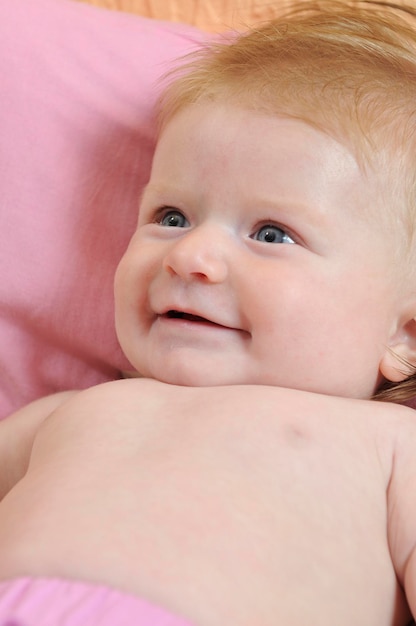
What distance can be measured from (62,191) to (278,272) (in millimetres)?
495

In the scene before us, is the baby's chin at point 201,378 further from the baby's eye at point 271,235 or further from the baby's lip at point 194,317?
the baby's eye at point 271,235

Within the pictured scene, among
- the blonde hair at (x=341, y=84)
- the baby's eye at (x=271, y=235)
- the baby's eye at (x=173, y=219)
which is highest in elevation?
the blonde hair at (x=341, y=84)

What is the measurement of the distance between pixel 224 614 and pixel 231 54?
0.76m

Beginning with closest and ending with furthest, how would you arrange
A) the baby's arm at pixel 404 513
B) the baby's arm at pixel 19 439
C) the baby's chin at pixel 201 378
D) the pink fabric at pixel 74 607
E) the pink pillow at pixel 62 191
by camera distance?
the pink fabric at pixel 74 607, the baby's arm at pixel 404 513, the baby's chin at pixel 201 378, the baby's arm at pixel 19 439, the pink pillow at pixel 62 191

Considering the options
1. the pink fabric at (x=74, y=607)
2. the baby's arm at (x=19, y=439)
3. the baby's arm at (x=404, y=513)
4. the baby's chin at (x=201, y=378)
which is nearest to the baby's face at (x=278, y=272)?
the baby's chin at (x=201, y=378)

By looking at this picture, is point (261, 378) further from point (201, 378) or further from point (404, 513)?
point (404, 513)

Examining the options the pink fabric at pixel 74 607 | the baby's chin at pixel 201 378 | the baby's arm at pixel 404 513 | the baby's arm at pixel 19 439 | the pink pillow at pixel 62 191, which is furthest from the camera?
the pink pillow at pixel 62 191

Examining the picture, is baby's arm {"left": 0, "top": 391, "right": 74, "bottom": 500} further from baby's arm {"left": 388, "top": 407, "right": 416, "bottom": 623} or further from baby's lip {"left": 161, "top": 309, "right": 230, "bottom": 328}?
baby's arm {"left": 388, "top": 407, "right": 416, "bottom": 623}

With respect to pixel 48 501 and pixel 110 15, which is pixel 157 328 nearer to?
pixel 48 501

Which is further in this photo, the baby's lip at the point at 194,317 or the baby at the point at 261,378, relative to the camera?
the baby's lip at the point at 194,317

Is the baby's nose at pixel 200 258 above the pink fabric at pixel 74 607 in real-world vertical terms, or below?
above

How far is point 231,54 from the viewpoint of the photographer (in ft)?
4.17

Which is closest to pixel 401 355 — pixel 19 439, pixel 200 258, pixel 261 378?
pixel 261 378

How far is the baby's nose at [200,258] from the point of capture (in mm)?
1065
